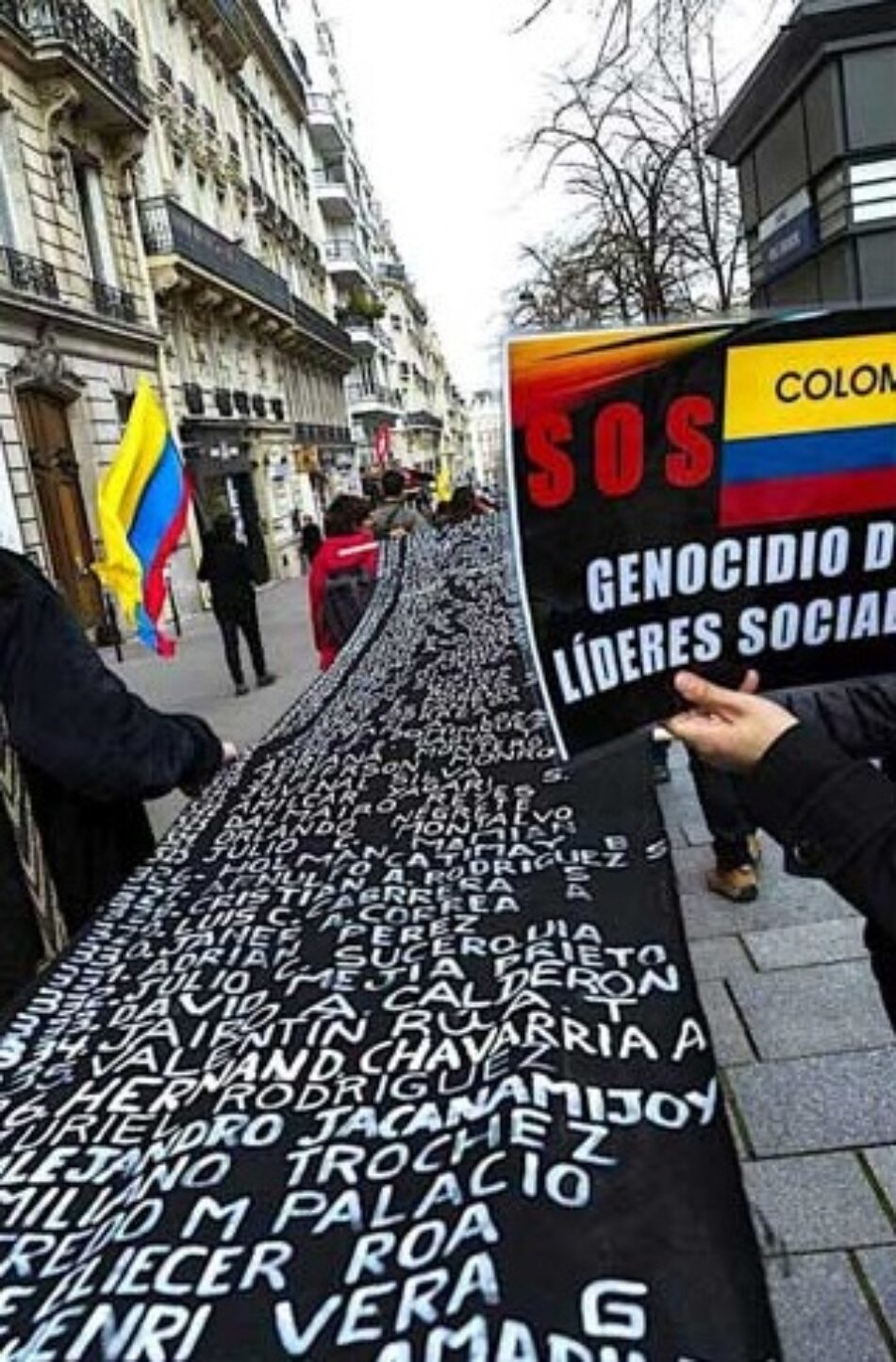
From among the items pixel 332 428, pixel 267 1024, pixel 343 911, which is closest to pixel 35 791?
pixel 343 911

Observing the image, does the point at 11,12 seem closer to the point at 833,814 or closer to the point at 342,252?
the point at 833,814

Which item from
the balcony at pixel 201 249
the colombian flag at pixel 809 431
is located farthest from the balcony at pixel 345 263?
the colombian flag at pixel 809 431

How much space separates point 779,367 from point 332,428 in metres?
49.7

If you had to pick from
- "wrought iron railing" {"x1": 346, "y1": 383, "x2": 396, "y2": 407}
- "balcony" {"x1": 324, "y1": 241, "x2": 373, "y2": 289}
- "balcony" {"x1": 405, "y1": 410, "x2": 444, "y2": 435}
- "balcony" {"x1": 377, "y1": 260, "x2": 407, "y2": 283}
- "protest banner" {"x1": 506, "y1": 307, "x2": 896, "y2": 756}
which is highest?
"balcony" {"x1": 377, "y1": 260, "x2": 407, "y2": 283}

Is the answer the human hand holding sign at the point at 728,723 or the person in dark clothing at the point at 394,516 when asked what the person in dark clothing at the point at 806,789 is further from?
the person in dark clothing at the point at 394,516

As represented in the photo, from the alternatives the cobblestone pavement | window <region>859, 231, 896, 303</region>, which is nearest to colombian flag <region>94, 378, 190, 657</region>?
the cobblestone pavement

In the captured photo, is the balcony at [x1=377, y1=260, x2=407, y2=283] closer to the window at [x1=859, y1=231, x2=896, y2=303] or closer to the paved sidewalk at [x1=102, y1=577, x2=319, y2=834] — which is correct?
the paved sidewalk at [x1=102, y1=577, x2=319, y2=834]

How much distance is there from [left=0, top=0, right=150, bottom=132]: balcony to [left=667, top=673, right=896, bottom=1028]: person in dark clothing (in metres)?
19.8

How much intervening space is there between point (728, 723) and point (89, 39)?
75.0 feet

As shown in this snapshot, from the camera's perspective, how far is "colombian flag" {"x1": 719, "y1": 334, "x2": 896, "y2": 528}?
4.99 ft

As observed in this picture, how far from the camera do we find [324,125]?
173ft

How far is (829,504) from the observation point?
1.57 metres

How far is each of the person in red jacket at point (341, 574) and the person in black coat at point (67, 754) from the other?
4.69 metres

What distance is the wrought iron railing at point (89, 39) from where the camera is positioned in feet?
61.4
